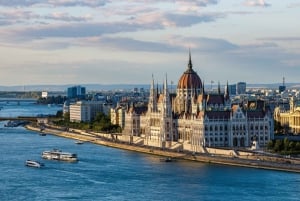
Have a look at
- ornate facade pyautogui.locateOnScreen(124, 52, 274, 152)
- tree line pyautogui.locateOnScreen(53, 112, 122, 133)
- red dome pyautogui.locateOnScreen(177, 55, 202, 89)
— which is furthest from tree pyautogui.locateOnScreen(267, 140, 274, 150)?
tree line pyautogui.locateOnScreen(53, 112, 122, 133)

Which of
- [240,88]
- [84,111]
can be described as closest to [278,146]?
[84,111]

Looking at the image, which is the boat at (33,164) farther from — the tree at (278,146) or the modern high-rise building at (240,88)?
the modern high-rise building at (240,88)

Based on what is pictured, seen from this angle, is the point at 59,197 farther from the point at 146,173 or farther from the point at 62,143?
the point at 62,143

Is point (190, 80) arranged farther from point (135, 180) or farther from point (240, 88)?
point (240, 88)

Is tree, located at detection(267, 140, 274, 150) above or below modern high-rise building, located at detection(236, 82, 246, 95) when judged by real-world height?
below

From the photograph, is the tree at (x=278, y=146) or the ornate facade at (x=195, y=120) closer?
the tree at (x=278, y=146)

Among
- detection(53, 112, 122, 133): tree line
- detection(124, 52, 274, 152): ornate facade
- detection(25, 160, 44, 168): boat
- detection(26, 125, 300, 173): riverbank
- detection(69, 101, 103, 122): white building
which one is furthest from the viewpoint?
detection(69, 101, 103, 122): white building

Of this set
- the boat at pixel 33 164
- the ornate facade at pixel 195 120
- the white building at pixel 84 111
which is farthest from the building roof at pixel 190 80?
the white building at pixel 84 111

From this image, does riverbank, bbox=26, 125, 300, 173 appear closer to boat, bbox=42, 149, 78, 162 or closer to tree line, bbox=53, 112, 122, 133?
boat, bbox=42, 149, 78, 162
